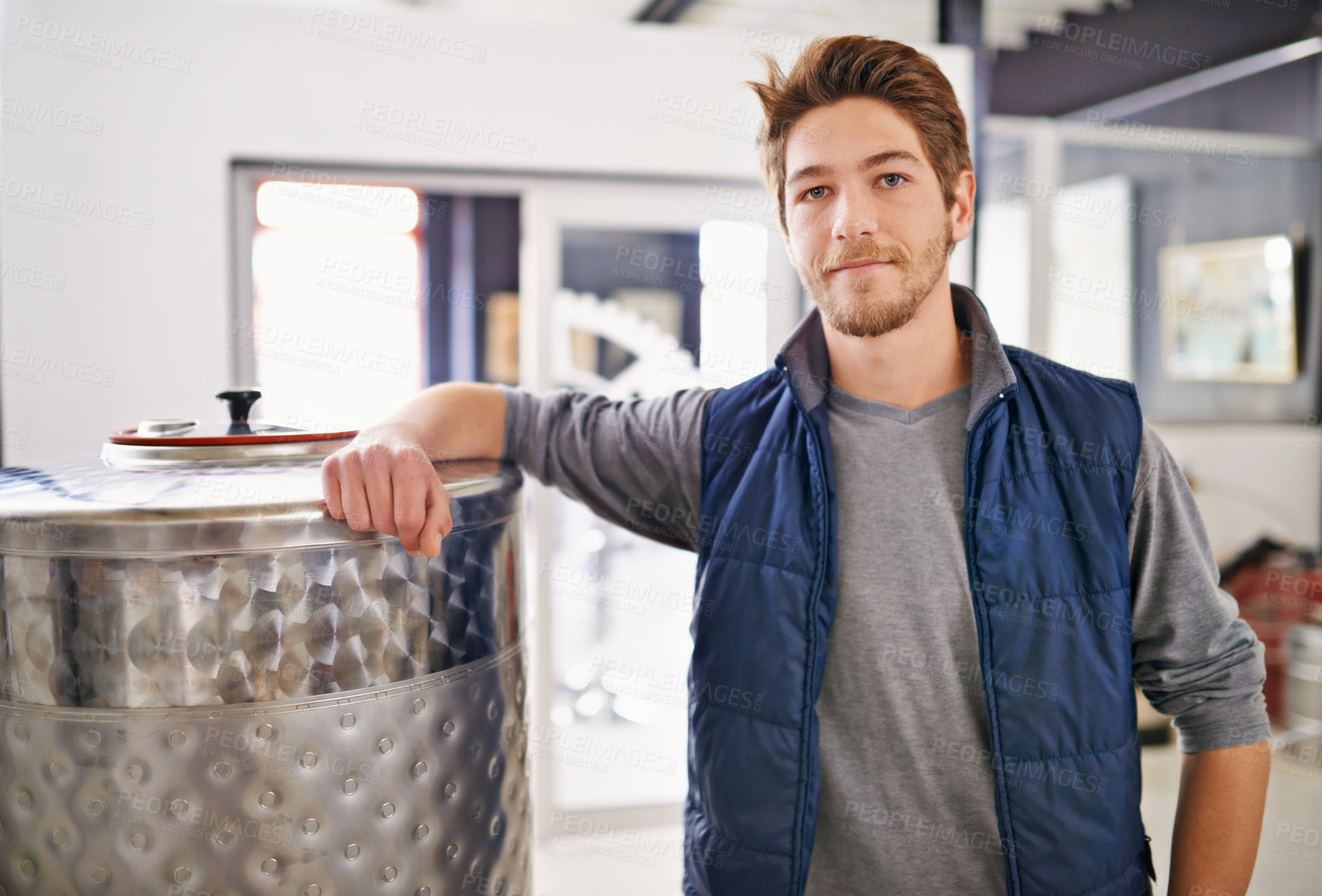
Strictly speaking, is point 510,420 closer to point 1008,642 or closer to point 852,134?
point 852,134

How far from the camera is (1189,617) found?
4.75 ft

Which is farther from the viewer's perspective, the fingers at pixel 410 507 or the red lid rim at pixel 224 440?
the red lid rim at pixel 224 440

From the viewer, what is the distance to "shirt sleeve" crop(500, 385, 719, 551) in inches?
66.7

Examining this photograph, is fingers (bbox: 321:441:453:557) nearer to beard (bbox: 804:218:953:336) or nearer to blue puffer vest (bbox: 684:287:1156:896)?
blue puffer vest (bbox: 684:287:1156:896)

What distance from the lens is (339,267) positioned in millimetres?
8203

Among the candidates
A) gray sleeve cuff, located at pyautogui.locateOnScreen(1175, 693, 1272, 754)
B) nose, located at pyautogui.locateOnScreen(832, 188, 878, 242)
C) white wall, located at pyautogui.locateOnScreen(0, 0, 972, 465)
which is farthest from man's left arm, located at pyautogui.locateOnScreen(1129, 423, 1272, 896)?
white wall, located at pyautogui.locateOnScreen(0, 0, 972, 465)

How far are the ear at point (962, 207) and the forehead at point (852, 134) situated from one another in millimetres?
118

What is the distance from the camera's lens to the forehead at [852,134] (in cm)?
156

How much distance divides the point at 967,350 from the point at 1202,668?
633 millimetres

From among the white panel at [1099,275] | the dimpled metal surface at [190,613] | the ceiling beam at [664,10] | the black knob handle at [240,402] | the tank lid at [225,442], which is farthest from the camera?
the white panel at [1099,275]

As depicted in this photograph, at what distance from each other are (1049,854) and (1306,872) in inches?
112

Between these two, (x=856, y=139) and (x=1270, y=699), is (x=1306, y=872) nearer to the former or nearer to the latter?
(x=1270, y=699)

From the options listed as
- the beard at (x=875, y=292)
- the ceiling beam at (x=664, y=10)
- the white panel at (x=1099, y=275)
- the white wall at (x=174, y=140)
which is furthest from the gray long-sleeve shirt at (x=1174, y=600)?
the white panel at (x=1099, y=275)

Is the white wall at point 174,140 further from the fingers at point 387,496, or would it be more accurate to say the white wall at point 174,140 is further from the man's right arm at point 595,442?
the fingers at point 387,496
